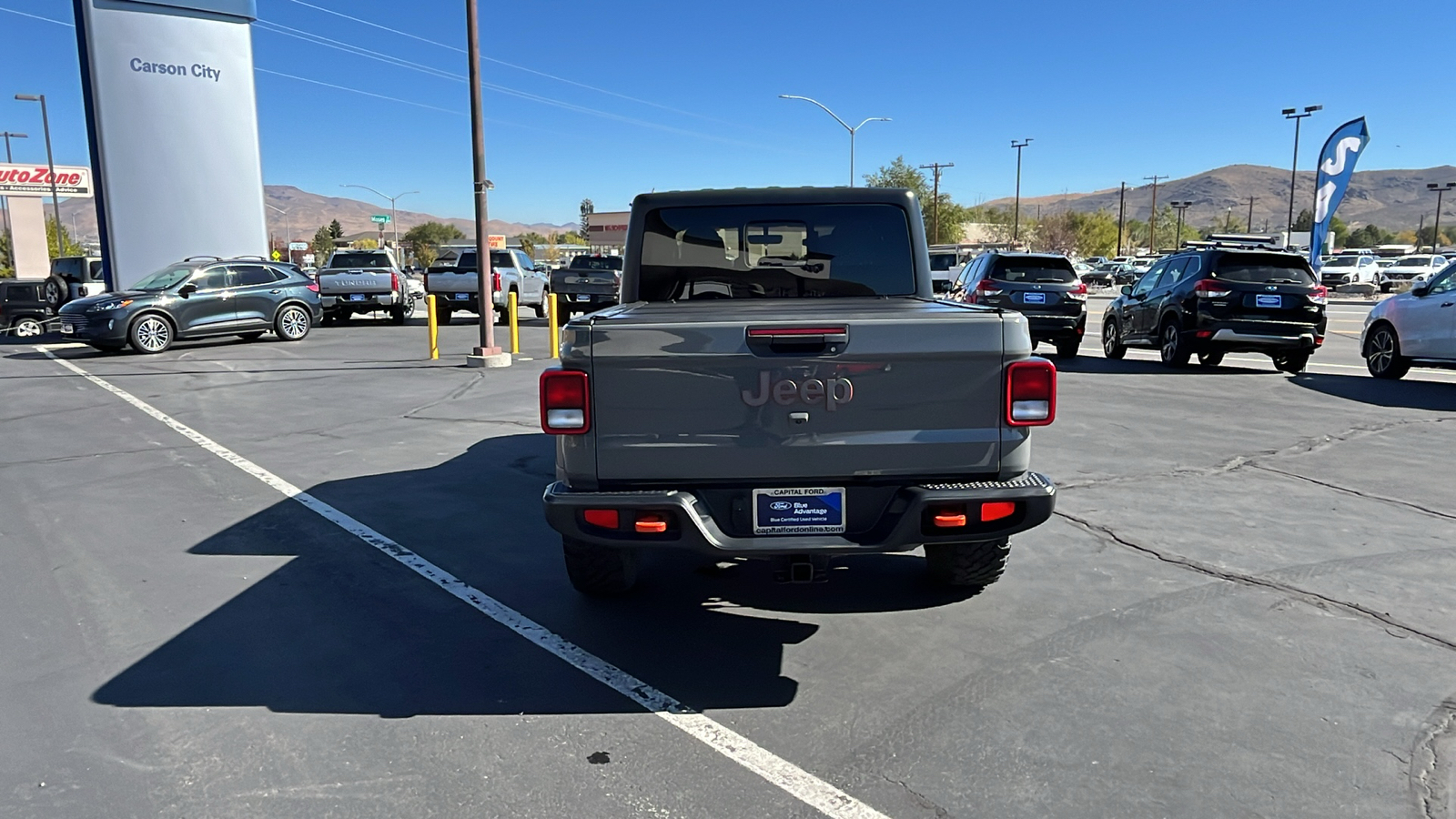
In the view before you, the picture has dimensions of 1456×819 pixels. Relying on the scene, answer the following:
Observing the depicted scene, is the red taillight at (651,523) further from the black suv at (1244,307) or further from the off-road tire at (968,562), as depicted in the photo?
the black suv at (1244,307)

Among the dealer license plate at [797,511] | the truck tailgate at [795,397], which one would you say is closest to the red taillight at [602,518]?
the truck tailgate at [795,397]

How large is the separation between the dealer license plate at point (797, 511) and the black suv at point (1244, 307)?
11459mm

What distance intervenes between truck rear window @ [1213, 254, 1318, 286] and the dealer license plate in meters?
11.7

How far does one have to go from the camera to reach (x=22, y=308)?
20875mm

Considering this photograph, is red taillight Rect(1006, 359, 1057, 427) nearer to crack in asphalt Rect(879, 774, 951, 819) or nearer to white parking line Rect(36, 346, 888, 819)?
crack in asphalt Rect(879, 774, 951, 819)

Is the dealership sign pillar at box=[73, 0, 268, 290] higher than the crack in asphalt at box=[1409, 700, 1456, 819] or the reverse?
higher

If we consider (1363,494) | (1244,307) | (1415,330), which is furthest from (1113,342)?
(1363,494)

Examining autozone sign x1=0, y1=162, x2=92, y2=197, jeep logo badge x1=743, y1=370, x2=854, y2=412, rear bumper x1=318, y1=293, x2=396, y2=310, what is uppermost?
autozone sign x1=0, y1=162, x2=92, y2=197

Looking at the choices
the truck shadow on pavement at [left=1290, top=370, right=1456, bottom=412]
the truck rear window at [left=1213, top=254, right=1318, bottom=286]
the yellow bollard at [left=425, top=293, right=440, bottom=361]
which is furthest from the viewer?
the yellow bollard at [left=425, top=293, right=440, bottom=361]

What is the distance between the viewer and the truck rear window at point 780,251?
524 centimetres

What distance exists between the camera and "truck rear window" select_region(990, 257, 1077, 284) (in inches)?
598

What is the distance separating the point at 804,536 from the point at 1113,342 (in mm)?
13839

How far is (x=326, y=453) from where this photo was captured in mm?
8242

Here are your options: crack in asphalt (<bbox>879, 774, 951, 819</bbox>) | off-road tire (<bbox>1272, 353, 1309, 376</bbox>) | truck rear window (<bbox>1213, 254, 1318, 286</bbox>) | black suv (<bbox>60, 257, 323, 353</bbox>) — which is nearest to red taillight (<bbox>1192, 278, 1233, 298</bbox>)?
truck rear window (<bbox>1213, 254, 1318, 286</bbox>)
